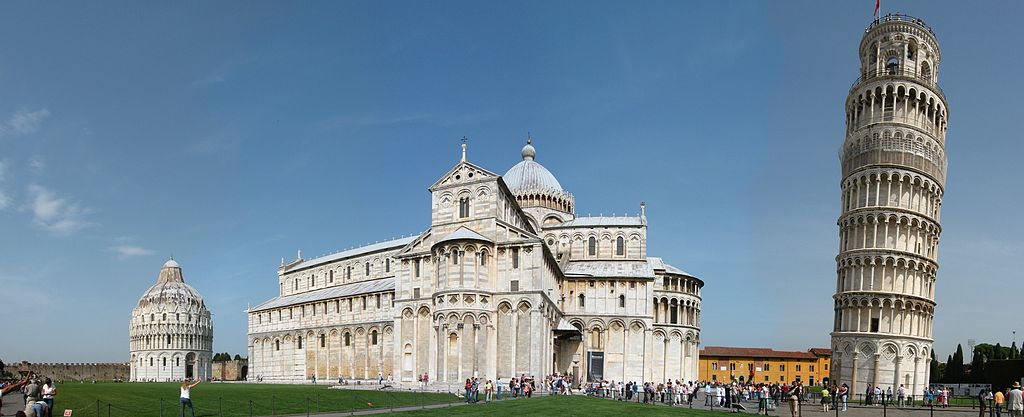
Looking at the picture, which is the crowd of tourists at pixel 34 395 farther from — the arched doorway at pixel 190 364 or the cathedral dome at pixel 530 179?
the arched doorway at pixel 190 364

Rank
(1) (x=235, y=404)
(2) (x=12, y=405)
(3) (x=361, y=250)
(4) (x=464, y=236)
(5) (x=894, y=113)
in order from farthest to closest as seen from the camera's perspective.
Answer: (3) (x=361, y=250), (5) (x=894, y=113), (4) (x=464, y=236), (1) (x=235, y=404), (2) (x=12, y=405)

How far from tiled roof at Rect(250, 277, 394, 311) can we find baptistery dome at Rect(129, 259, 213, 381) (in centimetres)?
5266

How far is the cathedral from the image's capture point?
49469 millimetres

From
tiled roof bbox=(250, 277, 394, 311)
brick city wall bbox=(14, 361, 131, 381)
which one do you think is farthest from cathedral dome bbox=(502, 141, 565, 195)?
brick city wall bbox=(14, 361, 131, 381)

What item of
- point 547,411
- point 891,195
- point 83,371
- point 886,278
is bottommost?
point 83,371

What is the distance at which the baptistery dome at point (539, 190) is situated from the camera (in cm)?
7462

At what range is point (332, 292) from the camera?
79.3 metres

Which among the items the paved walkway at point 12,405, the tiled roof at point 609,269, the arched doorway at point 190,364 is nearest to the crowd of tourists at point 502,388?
the tiled roof at point 609,269

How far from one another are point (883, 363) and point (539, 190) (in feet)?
110

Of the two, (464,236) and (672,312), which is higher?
(464,236)

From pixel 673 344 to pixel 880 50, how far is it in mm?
30706

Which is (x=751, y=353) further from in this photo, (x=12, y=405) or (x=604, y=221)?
(x=12, y=405)

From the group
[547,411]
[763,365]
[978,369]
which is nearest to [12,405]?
[547,411]

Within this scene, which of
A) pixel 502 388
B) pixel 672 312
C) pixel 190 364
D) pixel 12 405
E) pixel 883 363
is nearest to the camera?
pixel 12 405
